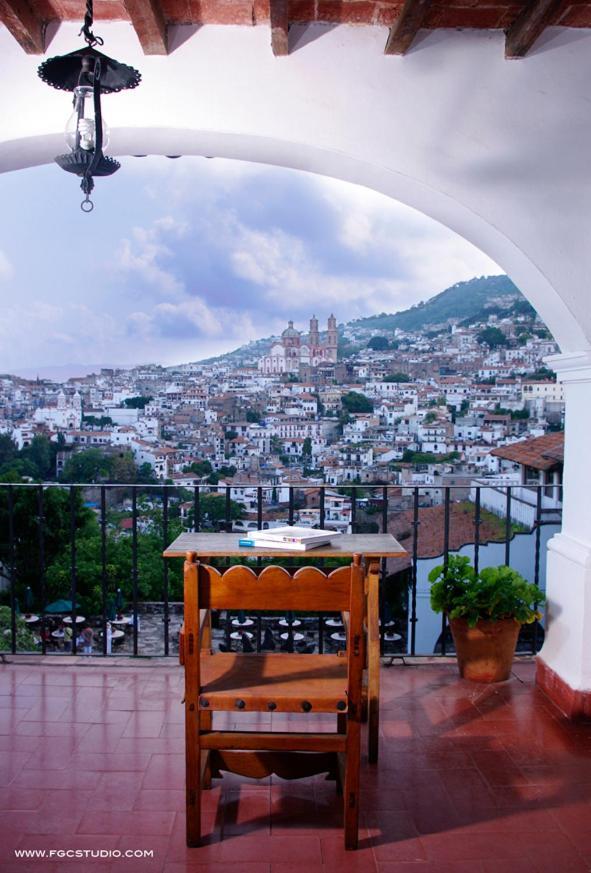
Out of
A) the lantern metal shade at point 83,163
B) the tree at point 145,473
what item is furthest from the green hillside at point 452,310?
the lantern metal shade at point 83,163

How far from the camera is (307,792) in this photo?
2.32 metres

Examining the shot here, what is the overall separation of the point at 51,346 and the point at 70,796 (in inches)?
825

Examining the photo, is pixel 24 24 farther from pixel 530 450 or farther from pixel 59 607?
pixel 59 607

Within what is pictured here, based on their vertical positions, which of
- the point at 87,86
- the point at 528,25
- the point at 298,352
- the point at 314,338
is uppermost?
the point at 314,338

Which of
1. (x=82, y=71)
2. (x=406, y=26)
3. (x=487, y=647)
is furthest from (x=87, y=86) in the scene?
(x=487, y=647)

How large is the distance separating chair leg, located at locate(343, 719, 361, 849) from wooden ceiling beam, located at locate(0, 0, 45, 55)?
2606 millimetres

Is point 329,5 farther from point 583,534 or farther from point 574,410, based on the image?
point 583,534

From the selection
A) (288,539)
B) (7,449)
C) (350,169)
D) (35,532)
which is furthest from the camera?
(35,532)

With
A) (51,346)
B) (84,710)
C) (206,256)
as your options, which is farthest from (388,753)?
(206,256)

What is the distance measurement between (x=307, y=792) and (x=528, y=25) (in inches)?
109

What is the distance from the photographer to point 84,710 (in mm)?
2928

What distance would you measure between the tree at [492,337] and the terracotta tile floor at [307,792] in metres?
11.7

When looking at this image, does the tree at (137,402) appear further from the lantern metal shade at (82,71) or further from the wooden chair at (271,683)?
the wooden chair at (271,683)

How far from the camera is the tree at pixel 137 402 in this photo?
15.8m
